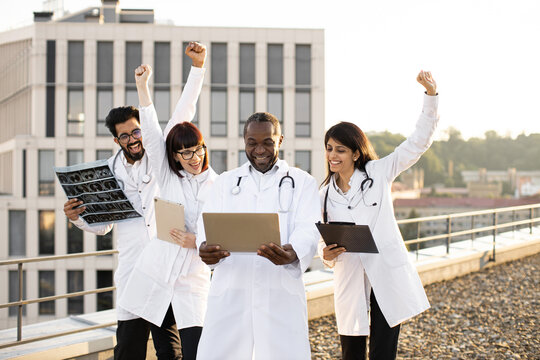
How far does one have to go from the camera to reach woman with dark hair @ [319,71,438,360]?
3119 mm

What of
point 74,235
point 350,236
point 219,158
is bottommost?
point 74,235

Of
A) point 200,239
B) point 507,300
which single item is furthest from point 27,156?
point 200,239

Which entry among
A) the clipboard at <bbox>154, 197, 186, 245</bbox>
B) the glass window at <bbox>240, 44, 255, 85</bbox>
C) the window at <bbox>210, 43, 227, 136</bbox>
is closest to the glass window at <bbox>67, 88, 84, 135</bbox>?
the window at <bbox>210, 43, 227, 136</bbox>

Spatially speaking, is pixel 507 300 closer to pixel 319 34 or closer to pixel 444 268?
pixel 444 268

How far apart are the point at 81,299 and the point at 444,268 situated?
2197cm

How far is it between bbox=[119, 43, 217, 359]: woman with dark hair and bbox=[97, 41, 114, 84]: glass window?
2621 centimetres

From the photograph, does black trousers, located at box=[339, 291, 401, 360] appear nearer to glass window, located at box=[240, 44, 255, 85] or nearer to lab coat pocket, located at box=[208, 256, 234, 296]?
lab coat pocket, located at box=[208, 256, 234, 296]

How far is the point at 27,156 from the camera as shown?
89.5ft

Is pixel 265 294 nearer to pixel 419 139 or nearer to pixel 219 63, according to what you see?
pixel 419 139

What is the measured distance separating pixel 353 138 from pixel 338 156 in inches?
5.7

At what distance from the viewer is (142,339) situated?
3.14 meters

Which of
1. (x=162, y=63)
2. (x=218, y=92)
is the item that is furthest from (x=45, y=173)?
(x=218, y=92)

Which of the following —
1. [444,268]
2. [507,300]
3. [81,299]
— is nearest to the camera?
[507,300]

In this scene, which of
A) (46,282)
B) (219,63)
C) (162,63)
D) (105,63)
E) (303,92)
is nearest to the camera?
(46,282)
